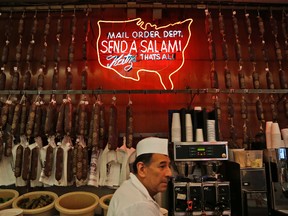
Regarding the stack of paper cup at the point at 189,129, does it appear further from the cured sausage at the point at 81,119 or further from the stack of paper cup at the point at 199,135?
the cured sausage at the point at 81,119

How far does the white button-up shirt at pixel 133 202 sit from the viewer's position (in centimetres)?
138

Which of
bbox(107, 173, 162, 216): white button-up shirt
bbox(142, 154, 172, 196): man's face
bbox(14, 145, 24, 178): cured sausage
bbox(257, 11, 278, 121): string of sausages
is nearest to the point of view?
bbox(107, 173, 162, 216): white button-up shirt

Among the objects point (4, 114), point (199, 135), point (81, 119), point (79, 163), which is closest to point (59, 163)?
point (79, 163)

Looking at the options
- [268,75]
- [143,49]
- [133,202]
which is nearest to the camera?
[133,202]

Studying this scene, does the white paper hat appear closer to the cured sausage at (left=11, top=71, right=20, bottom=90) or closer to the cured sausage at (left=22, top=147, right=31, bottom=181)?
the cured sausage at (left=22, top=147, right=31, bottom=181)

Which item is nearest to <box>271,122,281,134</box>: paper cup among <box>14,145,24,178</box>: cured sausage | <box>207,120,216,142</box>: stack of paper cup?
<box>207,120,216,142</box>: stack of paper cup

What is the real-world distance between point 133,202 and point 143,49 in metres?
3.11

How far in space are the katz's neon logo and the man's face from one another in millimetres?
2544

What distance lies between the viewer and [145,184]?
1.66 m

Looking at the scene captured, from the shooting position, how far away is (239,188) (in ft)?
9.65

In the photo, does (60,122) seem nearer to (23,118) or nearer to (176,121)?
(23,118)

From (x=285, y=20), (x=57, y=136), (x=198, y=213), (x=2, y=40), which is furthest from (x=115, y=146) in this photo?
(x=285, y=20)

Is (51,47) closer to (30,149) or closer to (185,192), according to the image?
(30,149)

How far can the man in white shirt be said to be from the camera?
140cm
